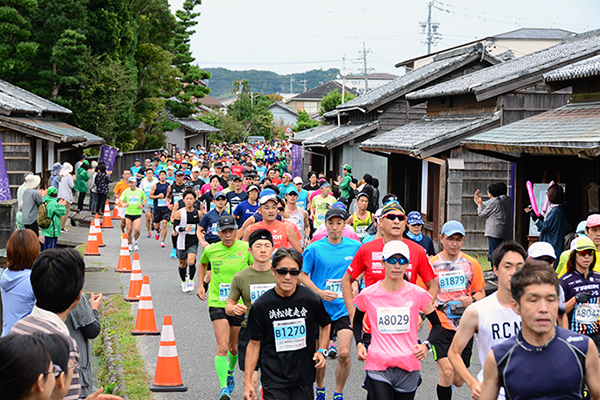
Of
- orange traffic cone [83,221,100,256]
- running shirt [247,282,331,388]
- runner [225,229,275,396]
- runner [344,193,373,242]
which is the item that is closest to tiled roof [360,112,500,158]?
runner [344,193,373,242]

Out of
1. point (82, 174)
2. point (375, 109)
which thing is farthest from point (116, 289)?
point (375, 109)

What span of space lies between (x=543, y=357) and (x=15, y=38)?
94.8 ft

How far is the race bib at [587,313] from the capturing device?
20.0ft

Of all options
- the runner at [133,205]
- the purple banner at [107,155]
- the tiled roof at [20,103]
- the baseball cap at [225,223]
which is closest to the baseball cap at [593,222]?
the baseball cap at [225,223]

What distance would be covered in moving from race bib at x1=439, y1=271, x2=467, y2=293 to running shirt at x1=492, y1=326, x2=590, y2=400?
10.6ft

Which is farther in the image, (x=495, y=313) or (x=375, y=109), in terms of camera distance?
(x=375, y=109)

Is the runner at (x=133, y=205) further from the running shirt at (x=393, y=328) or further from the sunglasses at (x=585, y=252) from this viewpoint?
the sunglasses at (x=585, y=252)

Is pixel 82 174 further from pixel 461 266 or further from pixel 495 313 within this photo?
pixel 495 313

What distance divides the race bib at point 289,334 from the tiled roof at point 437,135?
446 inches

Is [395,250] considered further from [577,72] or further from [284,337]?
[577,72]

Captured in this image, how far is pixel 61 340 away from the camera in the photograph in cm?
339

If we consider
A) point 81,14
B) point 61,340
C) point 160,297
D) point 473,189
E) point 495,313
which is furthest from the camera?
point 81,14

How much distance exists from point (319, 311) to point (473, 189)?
39.7 ft

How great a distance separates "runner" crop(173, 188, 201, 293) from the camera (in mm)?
12688
